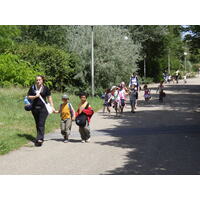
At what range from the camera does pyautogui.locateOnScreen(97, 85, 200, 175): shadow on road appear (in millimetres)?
7199

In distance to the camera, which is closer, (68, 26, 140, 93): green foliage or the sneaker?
the sneaker

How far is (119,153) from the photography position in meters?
8.78

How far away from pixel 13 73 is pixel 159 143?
590 inches

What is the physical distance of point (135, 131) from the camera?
481 inches

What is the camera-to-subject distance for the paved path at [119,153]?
715cm

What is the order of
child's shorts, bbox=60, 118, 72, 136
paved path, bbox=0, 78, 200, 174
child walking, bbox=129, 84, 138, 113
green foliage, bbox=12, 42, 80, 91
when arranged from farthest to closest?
green foliage, bbox=12, 42, 80, 91 < child walking, bbox=129, 84, 138, 113 < child's shorts, bbox=60, 118, 72, 136 < paved path, bbox=0, 78, 200, 174

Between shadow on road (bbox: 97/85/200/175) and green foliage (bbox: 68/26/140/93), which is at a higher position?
green foliage (bbox: 68/26/140/93)

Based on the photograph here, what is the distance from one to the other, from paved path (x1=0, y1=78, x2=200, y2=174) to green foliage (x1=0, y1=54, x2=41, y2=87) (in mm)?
10587

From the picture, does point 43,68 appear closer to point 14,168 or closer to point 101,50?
point 101,50

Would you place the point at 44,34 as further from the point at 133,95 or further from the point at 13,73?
the point at 133,95

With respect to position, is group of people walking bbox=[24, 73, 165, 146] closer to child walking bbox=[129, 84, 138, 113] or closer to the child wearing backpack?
the child wearing backpack

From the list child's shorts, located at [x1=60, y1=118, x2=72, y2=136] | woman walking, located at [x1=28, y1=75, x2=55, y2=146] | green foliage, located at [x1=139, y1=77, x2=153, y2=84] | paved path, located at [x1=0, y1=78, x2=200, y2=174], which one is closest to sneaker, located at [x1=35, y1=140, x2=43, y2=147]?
paved path, located at [x1=0, y1=78, x2=200, y2=174]

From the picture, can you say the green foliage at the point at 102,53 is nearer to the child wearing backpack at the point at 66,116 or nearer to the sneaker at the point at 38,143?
the child wearing backpack at the point at 66,116

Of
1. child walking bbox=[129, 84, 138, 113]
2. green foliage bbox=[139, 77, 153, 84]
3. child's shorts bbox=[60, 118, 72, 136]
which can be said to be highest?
green foliage bbox=[139, 77, 153, 84]
